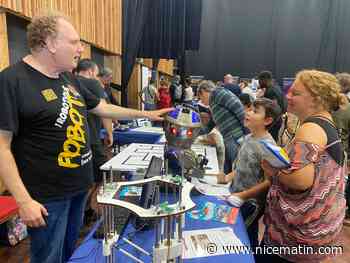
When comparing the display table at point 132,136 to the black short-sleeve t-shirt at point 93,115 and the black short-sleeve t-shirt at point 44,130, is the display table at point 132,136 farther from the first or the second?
the black short-sleeve t-shirt at point 44,130

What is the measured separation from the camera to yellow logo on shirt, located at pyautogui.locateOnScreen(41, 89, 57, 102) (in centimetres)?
127

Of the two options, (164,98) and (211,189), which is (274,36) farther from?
(211,189)

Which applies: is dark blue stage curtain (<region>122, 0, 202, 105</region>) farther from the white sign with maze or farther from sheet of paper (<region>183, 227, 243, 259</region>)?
sheet of paper (<region>183, 227, 243, 259</region>)

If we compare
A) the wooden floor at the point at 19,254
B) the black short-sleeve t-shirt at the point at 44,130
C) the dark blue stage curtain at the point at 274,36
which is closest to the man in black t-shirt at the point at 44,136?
the black short-sleeve t-shirt at the point at 44,130

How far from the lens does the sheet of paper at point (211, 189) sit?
1755 millimetres

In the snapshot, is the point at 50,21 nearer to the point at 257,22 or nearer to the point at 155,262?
the point at 155,262

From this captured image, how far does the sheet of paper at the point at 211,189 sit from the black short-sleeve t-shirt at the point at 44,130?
2.23 ft

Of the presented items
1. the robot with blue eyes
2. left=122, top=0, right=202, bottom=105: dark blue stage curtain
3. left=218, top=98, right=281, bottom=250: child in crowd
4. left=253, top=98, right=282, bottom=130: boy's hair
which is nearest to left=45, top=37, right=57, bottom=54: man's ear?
the robot with blue eyes

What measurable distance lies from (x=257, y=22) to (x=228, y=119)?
9199 millimetres

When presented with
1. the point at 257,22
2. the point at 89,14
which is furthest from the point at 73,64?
the point at 257,22

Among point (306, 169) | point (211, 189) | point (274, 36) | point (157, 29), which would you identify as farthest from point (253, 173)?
point (274, 36)

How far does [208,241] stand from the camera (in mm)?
1234

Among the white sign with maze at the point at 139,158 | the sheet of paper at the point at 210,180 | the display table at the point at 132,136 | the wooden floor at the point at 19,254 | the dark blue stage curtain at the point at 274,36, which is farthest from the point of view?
the dark blue stage curtain at the point at 274,36

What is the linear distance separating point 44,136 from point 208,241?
80 centimetres
